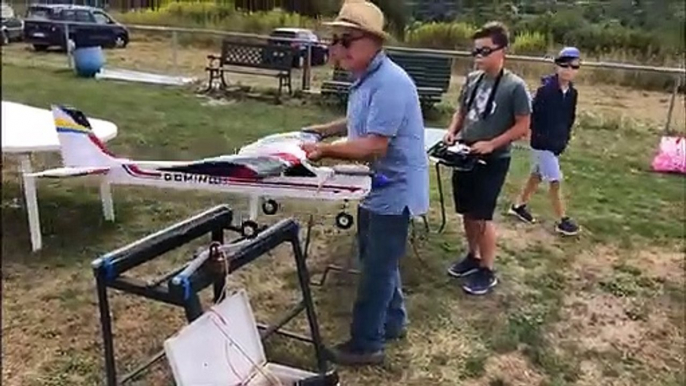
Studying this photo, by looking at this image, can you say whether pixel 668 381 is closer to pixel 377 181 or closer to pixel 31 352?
pixel 377 181

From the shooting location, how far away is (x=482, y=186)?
2670 mm

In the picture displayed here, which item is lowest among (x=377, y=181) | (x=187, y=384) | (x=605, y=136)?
(x=605, y=136)

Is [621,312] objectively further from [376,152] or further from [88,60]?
[88,60]

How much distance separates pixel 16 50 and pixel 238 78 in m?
7.01

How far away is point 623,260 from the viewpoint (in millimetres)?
3346

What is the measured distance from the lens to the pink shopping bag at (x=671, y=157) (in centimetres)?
504

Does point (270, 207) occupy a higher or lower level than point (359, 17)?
lower

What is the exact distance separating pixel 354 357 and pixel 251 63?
5431mm

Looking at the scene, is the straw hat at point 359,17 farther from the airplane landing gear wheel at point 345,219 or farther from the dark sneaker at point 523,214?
the dark sneaker at point 523,214

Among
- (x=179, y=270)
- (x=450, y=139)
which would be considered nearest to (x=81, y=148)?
(x=179, y=270)

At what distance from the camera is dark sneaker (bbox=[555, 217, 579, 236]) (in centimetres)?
363

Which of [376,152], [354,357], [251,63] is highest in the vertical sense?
[376,152]

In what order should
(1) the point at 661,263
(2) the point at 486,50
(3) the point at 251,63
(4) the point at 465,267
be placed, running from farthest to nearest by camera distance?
(3) the point at 251,63 → (1) the point at 661,263 → (4) the point at 465,267 → (2) the point at 486,50

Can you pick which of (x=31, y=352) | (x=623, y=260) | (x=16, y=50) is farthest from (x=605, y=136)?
(x=16, y=50)
